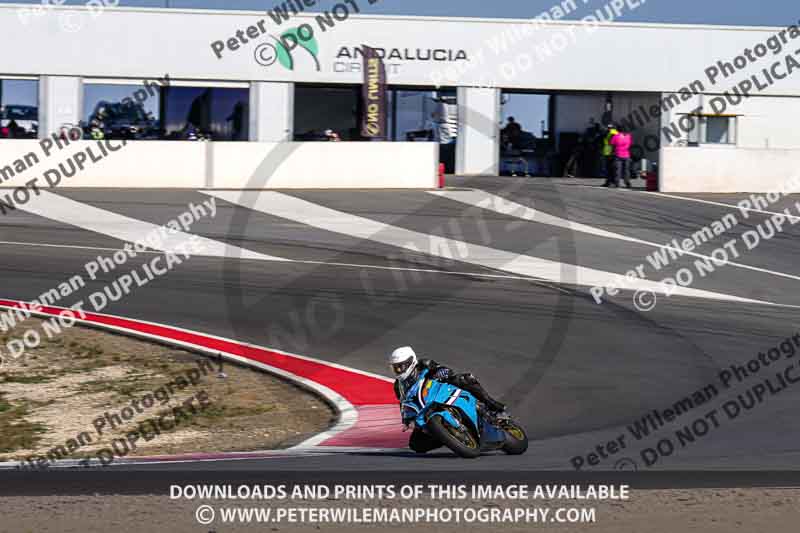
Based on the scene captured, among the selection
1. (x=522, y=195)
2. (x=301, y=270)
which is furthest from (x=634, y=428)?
(x=522, y=195)

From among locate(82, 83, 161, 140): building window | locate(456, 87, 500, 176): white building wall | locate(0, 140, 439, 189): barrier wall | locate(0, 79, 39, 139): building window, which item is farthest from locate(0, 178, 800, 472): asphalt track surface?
locate(0, 79, 39, 139): building window

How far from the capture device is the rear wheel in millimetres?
8453

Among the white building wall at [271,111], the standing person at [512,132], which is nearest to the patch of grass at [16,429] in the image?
the white building wall at [271,111]

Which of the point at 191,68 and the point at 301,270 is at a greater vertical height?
the point at 191,68

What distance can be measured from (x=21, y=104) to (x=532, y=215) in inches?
746

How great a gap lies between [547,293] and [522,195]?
33.4ft

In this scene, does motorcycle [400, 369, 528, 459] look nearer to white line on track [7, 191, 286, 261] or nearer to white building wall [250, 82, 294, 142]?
white line on track [7, 191, 286, 261]

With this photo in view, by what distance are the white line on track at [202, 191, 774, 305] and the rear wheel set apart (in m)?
9.06

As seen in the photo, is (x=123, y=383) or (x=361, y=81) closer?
(x=123, y=383)

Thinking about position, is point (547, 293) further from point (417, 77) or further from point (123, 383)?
point (417, 77)

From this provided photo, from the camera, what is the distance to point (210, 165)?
85.6 ft

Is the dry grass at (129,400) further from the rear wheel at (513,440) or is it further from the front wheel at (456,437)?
the rear wheel at (513,440)

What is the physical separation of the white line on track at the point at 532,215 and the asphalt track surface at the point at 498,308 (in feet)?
0.90

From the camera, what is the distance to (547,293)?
54.9 ft
